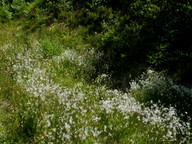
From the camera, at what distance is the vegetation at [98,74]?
13.3 ft

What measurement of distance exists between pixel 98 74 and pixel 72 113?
277 cm

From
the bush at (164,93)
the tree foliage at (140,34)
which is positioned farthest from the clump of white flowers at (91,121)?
the tree foliage at (140,34)

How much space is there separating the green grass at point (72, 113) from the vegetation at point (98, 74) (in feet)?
0.06

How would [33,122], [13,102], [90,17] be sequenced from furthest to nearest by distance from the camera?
[90,17], [13,102], [33,122]

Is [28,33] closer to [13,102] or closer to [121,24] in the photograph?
[121,24]

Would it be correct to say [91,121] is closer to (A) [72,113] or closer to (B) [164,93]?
(A) [72,113]

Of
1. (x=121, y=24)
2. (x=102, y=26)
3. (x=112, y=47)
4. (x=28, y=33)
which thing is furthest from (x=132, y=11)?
(x=28, y=33)

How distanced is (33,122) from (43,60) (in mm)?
3314

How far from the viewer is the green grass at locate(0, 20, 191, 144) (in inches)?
151

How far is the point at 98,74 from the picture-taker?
664cm

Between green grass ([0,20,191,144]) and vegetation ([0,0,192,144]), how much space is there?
0.06 feet

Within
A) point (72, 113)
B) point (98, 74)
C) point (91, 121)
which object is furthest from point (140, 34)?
point (72, 113)

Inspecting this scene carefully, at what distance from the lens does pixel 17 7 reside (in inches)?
478

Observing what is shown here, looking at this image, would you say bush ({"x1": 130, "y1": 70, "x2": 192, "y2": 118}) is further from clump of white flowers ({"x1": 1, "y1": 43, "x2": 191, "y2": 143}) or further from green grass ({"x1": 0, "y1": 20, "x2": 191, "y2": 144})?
clump of white flowers ({"x1": 1, "y1": 43, "x2": 191, "y2": 143})
